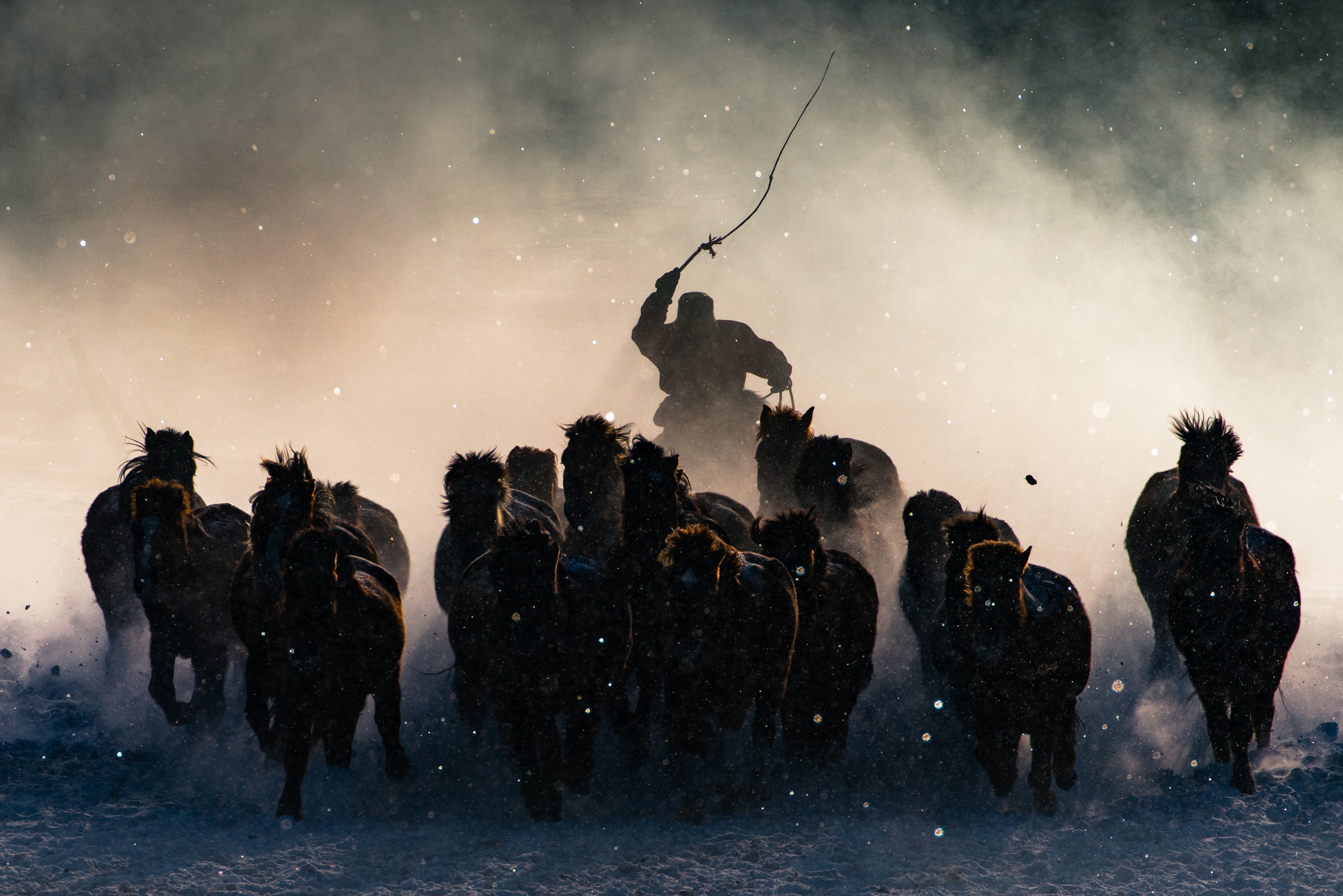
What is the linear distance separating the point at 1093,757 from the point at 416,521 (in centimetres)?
1584

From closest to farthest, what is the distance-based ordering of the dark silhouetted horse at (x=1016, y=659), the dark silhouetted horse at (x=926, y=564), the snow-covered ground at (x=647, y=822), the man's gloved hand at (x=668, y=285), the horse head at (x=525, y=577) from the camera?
the snow-covered ground at (x=647, y=822)
the horse head at (x=525, y=577)
the dark silhouetted horse at (x=1016, y=659)
the dark silhouetted horse at (x=926, y=564)
the man's gloved hand at (x=668, y=285)

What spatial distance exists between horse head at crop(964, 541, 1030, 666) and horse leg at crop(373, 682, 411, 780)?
3432 millimetres

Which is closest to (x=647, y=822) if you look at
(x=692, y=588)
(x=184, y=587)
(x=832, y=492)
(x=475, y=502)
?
→ (x=692, y=588)

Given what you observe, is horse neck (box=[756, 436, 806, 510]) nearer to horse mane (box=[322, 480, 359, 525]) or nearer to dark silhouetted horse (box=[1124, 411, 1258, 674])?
dark silhouetted horse (box=[1124, 411, 1258, 674])

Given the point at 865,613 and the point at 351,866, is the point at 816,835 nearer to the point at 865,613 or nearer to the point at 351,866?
the point at 865,613

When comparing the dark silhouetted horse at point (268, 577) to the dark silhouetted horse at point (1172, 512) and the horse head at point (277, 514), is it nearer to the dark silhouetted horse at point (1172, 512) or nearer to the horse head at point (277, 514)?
the horse head at point (277, 514)

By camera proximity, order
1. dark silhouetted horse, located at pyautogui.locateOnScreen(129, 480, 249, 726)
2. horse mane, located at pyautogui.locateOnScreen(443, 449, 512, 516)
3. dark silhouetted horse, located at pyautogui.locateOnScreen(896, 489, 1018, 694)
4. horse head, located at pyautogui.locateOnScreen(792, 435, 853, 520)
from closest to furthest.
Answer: dark silhouetted horse, located at pyautogui.locateOnScreen(129, 480, 249, 726) < horse mane, located at pyautogui.locateOnScreen(443, 449, 512, 516) < dark silhouetted horse, located at pyautogui.locateOnScreen(896, 489, 1018, 694) < horse head, located at pyautogui.locateOnScreen(792, 435, 853, 520)

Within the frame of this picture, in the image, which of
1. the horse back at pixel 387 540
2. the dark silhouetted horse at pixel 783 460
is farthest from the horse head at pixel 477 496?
the dark silhouetted horse at pixel 783 460

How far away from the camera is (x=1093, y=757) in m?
5.99

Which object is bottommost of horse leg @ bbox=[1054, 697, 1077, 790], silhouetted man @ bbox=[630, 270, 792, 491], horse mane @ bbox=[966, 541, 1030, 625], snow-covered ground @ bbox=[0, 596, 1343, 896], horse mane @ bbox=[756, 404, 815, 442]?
snow-covered ground @ bbox=[0, 596, 1343, 896]

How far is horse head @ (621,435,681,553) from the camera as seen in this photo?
5414 millimetres

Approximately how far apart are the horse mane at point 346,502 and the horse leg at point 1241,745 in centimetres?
696

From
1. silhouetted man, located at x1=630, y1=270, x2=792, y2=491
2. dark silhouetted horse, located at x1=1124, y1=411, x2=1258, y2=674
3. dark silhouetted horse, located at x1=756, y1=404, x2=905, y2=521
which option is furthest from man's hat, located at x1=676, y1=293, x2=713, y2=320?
dark silhouetted horse, located at x1=1124, y1=411, x2=1258, y2=674

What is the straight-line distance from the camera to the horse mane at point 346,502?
774 centimetres
